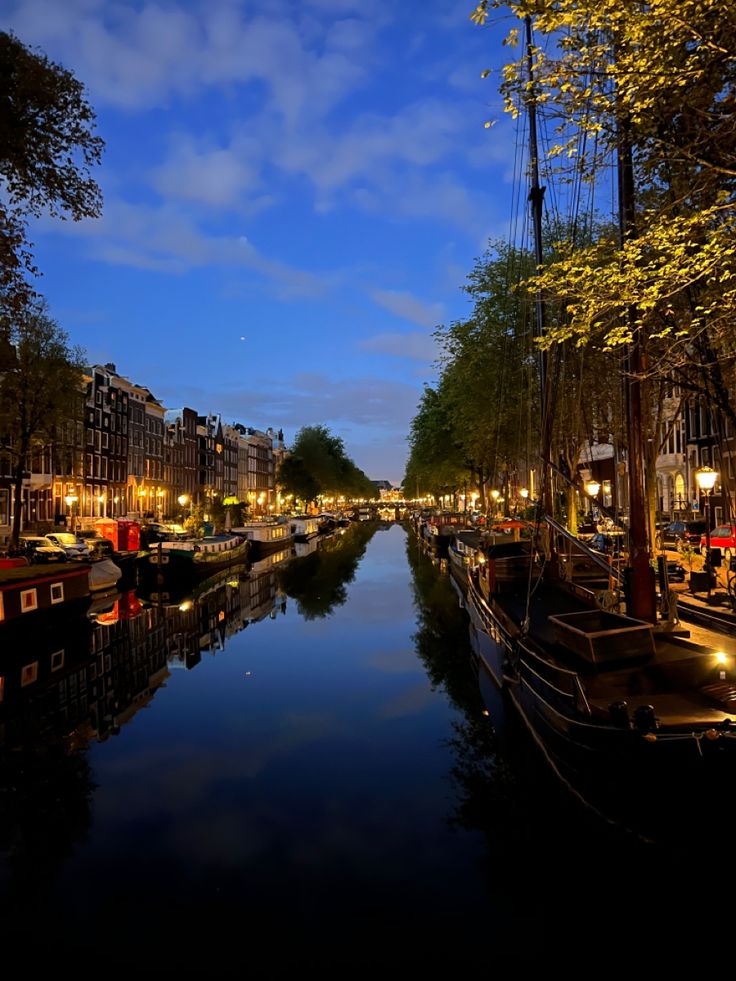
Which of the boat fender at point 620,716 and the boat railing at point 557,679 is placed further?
the boat railing at point 557,679

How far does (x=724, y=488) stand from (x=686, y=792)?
901 centimetres

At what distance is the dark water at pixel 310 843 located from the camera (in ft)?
21.9

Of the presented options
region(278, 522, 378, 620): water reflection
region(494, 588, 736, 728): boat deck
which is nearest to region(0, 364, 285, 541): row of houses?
region(278, 522, 378, 620): water reflection

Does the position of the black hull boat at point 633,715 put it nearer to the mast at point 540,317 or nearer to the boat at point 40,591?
the mast at point 540,317

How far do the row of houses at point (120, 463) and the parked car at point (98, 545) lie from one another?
2718 mm

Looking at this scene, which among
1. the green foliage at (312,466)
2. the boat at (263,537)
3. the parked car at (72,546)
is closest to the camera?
the parked car at (72,546)

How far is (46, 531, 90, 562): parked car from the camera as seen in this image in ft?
106

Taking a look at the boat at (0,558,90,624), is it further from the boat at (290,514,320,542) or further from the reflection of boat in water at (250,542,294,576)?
the boat at (290,514,320,542)

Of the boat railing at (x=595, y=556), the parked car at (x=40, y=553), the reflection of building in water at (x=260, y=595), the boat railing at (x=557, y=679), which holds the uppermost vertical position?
the boat railing at (x=595, y=556)

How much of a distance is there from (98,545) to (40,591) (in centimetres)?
1458

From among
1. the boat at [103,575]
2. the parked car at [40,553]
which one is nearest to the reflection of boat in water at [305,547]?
the boat at [103,575]

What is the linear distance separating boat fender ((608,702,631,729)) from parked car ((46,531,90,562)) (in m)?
29.6

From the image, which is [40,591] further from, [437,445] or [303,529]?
[303,529]

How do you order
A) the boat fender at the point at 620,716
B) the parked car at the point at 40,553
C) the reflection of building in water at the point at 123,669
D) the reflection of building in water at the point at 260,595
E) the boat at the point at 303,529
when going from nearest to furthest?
the boat fender at the point at 620,716
the reflection of building in water at the point at 123,669
the reflection of building in water at the point at 260,595
the parked car at the point at 40,553
the boat at the point at 303,529
